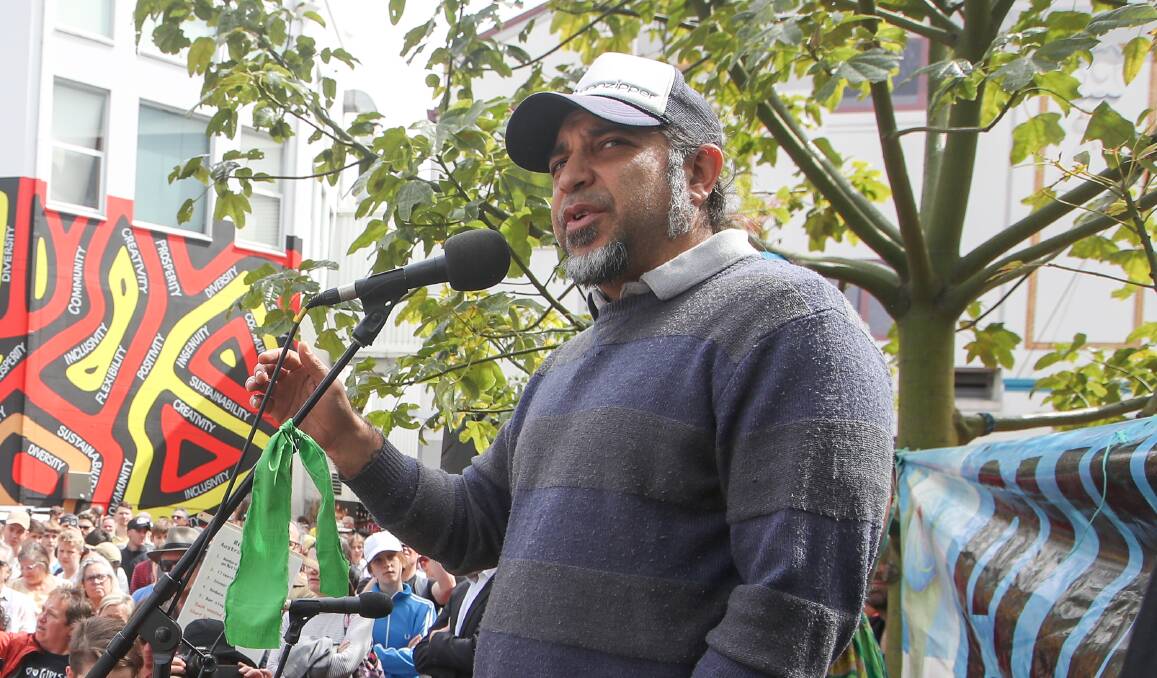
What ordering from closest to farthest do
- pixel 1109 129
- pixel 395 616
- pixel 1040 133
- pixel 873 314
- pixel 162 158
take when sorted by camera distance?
pixel 1109 129
pixel 1040 133
pixel 395 616
pixel 873 314
pixel 162 158

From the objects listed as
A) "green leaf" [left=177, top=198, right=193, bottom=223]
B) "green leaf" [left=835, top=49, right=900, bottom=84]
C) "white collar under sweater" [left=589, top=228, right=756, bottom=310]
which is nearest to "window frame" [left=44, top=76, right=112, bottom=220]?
"green leaf" [left=177, top=198, right=193, bottom=223]

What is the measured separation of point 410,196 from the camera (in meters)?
4.07

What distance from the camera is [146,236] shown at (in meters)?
18.4

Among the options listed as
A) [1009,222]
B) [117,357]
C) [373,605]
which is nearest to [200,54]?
[373,605]

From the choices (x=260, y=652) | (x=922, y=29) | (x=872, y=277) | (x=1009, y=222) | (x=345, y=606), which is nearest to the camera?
(x=345, y=606)

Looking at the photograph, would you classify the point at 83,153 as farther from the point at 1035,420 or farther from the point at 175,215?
the point at 1035,420

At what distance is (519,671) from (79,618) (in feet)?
15.7

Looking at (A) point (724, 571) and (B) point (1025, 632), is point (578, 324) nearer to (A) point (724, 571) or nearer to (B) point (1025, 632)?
(B) point (1025, 632)

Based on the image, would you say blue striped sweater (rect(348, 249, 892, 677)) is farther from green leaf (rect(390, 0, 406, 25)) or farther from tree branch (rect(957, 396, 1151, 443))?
tree branch (rect(957, 396, 1151, 443))

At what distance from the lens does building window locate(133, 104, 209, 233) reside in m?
18.6

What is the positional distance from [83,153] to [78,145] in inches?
5.2

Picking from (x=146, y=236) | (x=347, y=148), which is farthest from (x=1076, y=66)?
(x=146, y=236)

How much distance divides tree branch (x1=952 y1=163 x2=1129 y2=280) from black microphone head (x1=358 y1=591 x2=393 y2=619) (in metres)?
2.55

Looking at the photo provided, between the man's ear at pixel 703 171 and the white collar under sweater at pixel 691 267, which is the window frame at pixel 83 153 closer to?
the man's ear at pixel 703 171
